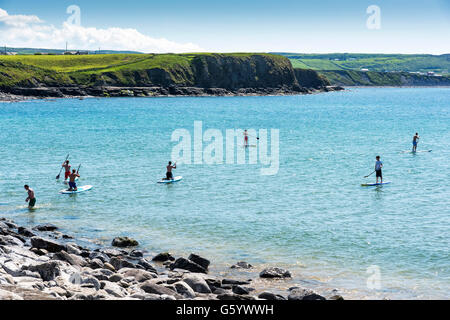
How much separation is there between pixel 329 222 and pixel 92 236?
1356cm

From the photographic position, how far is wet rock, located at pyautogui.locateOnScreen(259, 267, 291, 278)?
875 inches

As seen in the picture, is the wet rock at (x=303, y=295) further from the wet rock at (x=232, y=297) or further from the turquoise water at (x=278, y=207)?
the wet rock at (x=232, y=297)

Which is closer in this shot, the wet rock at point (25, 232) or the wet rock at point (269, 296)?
the wet rock at point (269, 296)

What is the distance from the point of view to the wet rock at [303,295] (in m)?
18.6

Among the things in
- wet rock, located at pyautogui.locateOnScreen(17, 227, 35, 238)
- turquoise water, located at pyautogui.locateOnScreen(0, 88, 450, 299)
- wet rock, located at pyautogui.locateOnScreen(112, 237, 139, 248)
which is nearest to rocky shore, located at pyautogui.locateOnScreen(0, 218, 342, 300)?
wet rock, located at pyautogui.locateOnScreen(112, 237, 139, 248)

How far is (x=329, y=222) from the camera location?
31.9 m

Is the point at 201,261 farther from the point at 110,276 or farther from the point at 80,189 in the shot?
the point at 80,189

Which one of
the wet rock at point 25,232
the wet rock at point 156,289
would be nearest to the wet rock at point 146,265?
the wet rock at point 156,289

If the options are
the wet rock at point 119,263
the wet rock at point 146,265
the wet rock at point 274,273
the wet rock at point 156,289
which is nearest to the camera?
the wet rock at point 156,289

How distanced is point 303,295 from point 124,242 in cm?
1155

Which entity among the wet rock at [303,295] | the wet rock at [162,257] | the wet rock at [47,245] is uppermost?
the wet rock at [47,245]

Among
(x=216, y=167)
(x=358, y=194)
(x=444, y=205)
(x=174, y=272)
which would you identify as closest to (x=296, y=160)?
(x=216, y=167)

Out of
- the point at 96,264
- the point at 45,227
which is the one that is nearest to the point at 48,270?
the point at 96,264

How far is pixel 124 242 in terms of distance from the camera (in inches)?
1081
